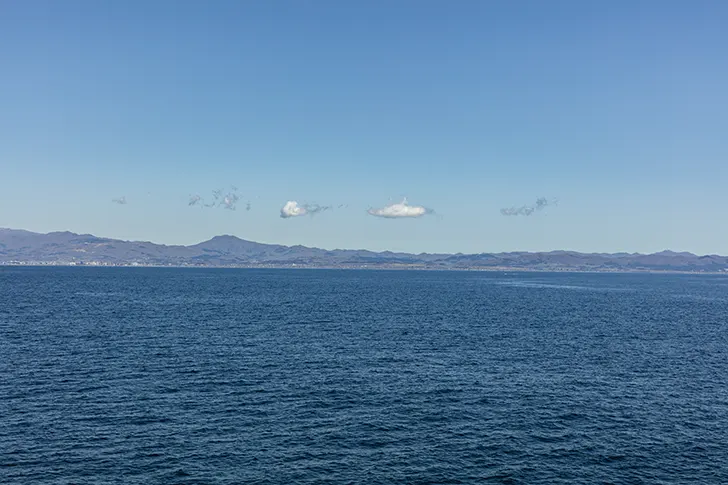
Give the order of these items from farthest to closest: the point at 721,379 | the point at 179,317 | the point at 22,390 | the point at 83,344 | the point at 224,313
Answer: the point at 224,313
the point at 179,317
the point at 83,344
the point at 721,379
the point at 22,390

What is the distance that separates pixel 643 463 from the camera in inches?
2172

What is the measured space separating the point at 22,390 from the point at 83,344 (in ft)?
110

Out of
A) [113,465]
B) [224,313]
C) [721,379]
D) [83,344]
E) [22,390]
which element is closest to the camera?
[113,465]

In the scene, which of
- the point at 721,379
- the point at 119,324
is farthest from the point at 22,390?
the point at 721,379

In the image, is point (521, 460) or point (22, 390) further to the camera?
point (22, 390)

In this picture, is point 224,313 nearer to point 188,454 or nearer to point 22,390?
point 22,390

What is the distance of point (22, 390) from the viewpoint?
73375mm

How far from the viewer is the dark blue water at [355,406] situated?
52812 mm

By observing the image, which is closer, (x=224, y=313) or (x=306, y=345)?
(x=306, y=345)

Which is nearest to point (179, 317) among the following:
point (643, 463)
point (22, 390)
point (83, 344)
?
point (83, 344)

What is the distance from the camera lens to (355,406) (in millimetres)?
70312

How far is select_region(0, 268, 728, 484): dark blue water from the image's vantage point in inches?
2079

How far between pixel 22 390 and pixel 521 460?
209 feet

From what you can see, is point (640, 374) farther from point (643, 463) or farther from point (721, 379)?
point (643, 463)
